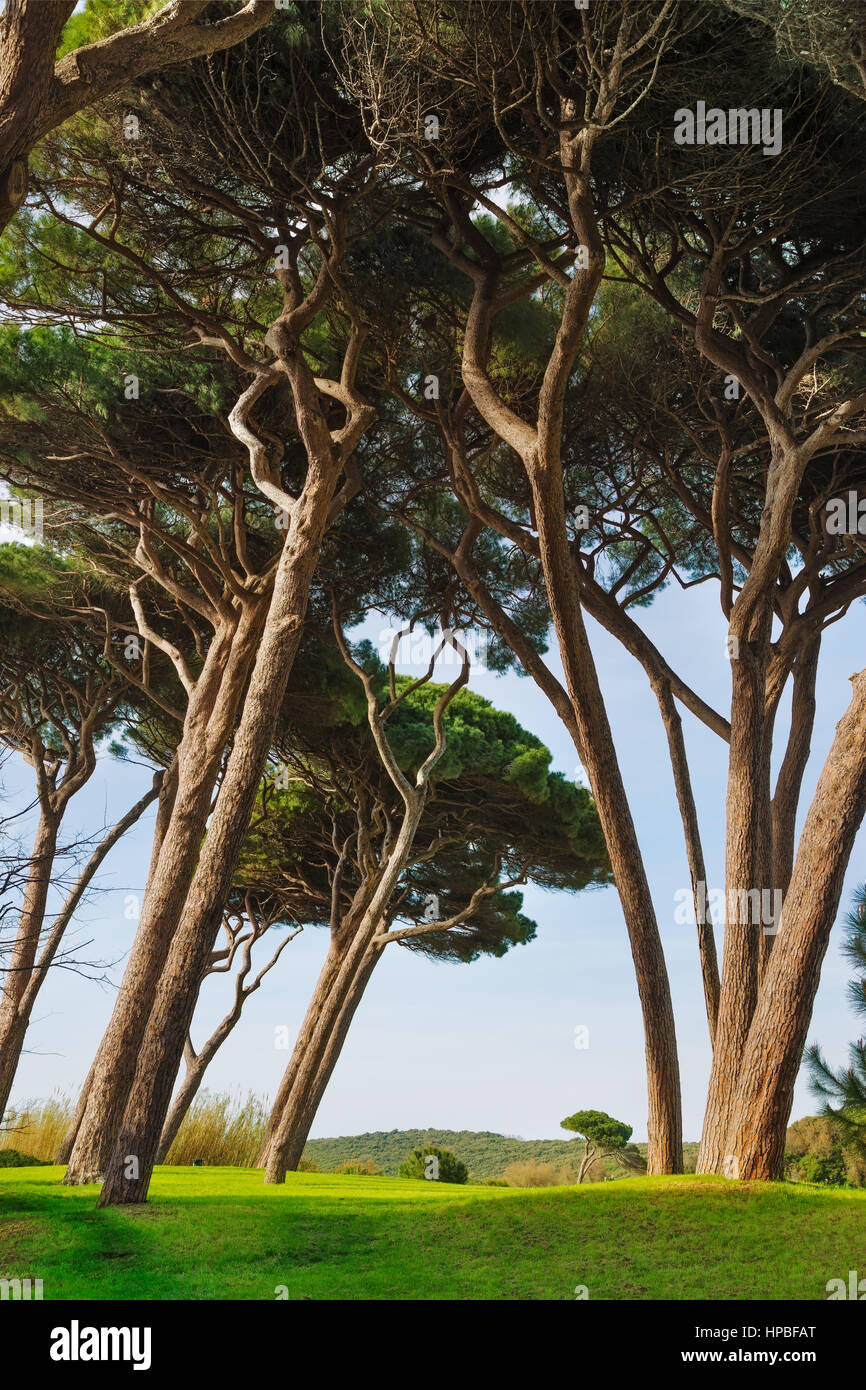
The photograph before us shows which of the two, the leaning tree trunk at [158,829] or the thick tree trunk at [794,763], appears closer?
the thick tree trunk at [794,763]

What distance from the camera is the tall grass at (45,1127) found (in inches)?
522

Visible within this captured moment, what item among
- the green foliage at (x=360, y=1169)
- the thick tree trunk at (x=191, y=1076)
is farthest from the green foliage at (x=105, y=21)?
the green foliage at (x=360, y=1169)

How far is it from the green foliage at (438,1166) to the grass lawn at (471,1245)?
9080 millimetres

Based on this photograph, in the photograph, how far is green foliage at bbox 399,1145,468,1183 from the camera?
585 inches

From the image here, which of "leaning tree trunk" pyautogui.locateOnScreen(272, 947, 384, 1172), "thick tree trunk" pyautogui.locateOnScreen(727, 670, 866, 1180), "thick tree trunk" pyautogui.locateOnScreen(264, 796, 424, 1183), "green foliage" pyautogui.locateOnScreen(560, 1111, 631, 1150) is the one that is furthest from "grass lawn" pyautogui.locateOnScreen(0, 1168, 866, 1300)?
"green foliage" pyautogui.locateOnScreen(560, 1111, 631, 1150)

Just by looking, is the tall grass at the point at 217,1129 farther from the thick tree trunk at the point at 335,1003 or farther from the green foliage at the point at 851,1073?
the green foliage at the point at 851,1073

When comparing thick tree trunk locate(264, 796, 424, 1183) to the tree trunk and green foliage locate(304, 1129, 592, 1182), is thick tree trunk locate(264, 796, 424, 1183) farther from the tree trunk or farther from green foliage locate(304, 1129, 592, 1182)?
green foliage locate(304, 1129, 592, 1182)

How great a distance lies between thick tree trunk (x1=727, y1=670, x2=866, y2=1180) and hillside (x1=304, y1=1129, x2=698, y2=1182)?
54.0 ft

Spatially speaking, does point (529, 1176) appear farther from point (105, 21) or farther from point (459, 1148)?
point (105, 21)

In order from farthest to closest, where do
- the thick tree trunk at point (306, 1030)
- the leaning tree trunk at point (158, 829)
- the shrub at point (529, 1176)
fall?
the shrub at point (529, 1176)
the leaning tree trunk at point (158, 829)
the thick tree trunk at point (306, 1030)

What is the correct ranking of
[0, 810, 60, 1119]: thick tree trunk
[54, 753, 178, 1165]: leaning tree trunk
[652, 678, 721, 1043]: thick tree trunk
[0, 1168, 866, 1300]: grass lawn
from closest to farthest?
[0, 1168, 866, 1300]: grass lawn → [652, 678, 721, 1043]: thick tree trunk → [0, 810, 60, 1119]: thick tree trunk → [54, 753, 178, 1165]: leaning tree trunk

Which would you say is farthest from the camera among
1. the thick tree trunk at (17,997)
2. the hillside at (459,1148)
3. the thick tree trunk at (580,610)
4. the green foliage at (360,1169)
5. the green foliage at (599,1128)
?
the hillside at (459,1148)

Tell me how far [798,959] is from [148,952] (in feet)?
14.6
